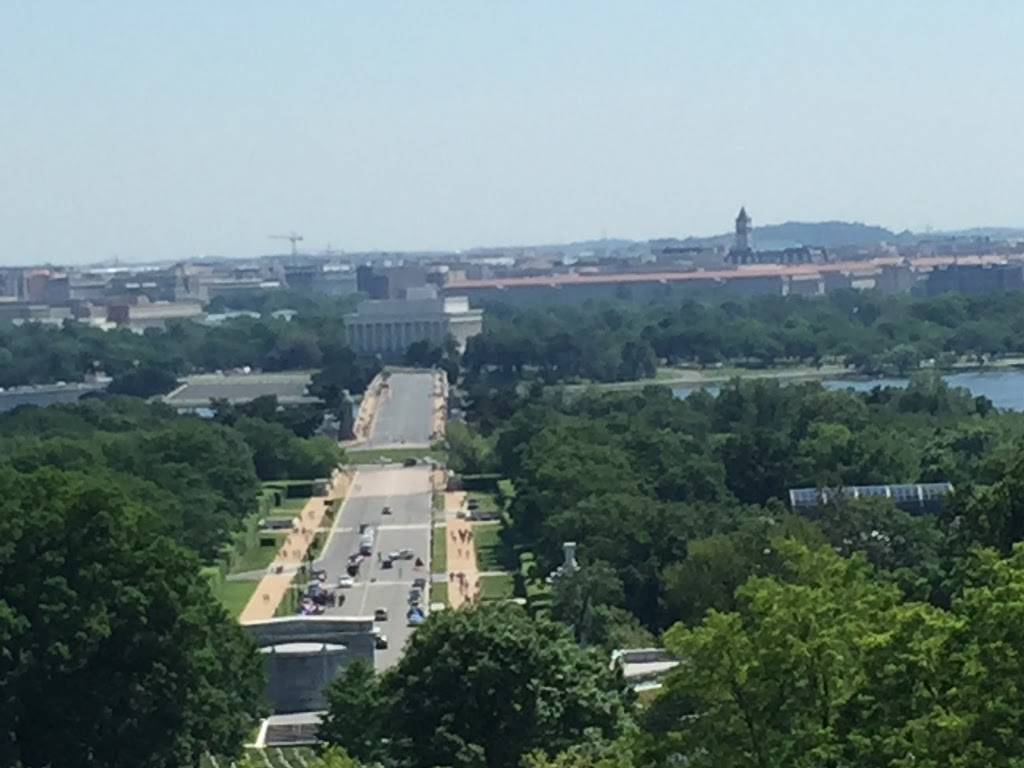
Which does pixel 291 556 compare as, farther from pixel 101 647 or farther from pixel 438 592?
pixel 101 647

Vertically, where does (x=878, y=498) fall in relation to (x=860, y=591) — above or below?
below

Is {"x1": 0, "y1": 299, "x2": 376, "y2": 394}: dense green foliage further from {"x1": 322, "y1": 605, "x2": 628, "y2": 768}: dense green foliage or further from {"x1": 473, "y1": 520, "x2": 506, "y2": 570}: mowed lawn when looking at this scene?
{"x1": 322, "y1": 605, "x2": 628, "y2": 768}: dense green foliage

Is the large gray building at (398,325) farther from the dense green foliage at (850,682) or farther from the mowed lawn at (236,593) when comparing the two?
the dense green foliage at (850,682)

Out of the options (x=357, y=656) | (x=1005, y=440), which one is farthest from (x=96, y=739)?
(x=1005, y=440)

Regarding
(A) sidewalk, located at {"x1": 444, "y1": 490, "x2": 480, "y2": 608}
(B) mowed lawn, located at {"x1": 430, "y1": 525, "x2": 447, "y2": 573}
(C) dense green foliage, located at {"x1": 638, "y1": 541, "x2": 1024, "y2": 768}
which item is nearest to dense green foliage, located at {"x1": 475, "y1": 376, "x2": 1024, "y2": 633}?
(A) sidewalk, located at {"x1": 444, "y1": 490, "x2": 480, "y2": 608}

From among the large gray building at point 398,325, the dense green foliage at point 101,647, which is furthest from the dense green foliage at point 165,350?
the dense green foliage at point 101,647

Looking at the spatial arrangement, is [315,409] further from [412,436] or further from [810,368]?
[810,368]
